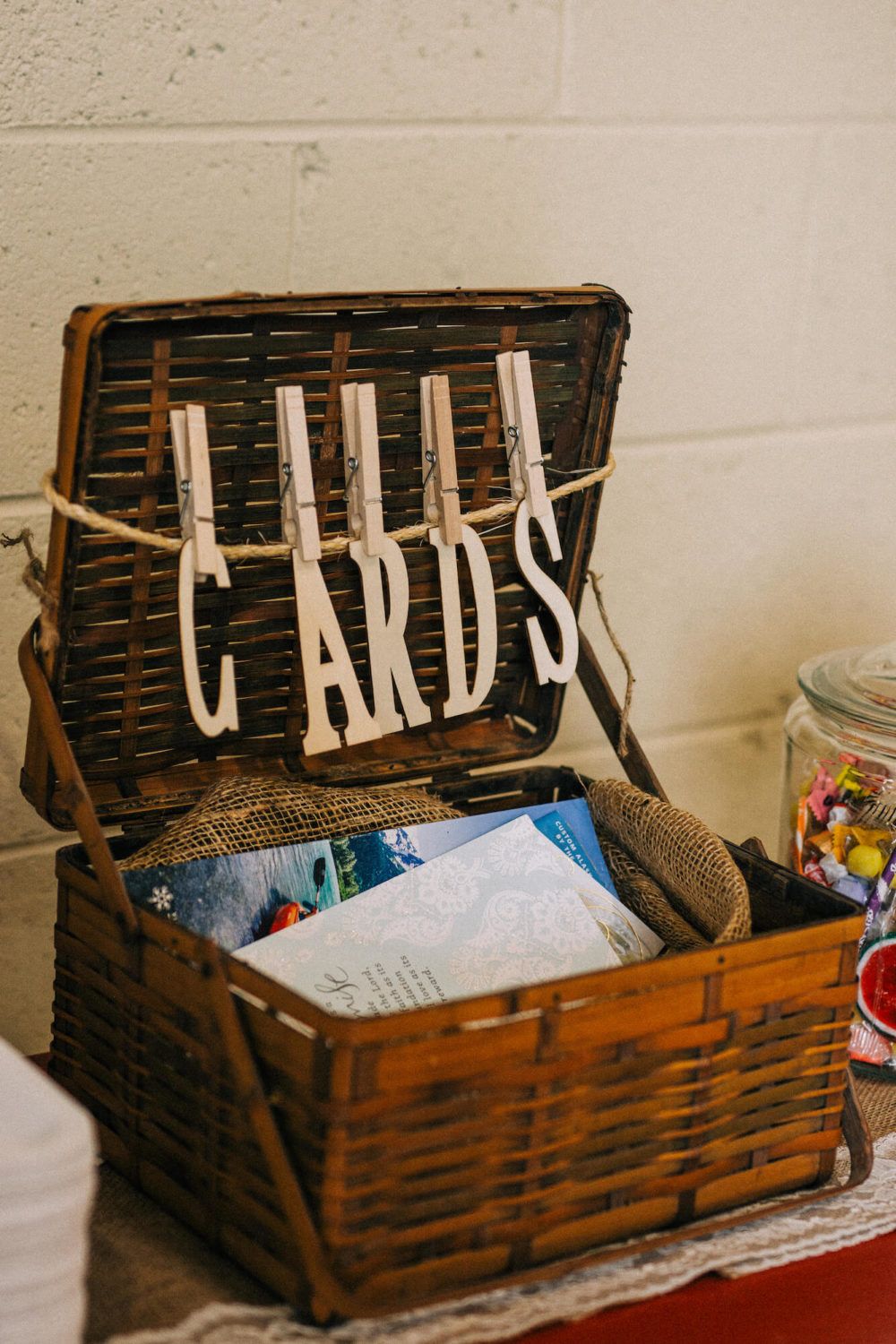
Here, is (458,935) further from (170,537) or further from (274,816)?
(170,537)

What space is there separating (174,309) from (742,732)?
771 millimetres

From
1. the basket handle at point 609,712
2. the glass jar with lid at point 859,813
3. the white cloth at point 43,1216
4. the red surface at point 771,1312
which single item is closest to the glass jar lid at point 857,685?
the glass jar with lid at point 859,813

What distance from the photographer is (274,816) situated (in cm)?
86

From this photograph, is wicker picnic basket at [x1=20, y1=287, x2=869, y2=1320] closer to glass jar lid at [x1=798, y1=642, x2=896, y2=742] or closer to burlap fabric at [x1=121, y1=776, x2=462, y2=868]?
burlap fabric at [x1=121, y1=776, x2=462, y2=868]

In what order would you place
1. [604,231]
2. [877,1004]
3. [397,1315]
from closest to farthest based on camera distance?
[397,1315], [877,1004], [604,231]

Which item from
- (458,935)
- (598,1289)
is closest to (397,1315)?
(598,1289)

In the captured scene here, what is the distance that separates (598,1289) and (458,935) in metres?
0.20

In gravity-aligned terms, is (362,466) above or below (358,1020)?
above

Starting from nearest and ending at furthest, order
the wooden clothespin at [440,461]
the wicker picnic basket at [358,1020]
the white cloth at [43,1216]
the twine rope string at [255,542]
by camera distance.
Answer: the white cloth at [43,1216]
the wicker picnic basket at [358,1020]
the twine rope string at [255,542]
the wooden clothespin at [440,461]

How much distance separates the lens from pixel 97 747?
2.80 ft

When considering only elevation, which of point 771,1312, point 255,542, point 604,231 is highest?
point 604,231

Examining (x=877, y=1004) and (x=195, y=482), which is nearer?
(x=195, y=482)

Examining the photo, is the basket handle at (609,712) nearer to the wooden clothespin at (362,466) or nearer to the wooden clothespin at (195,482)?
the wooden clothespin at (362,466)

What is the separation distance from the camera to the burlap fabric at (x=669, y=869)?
0.81 meters
